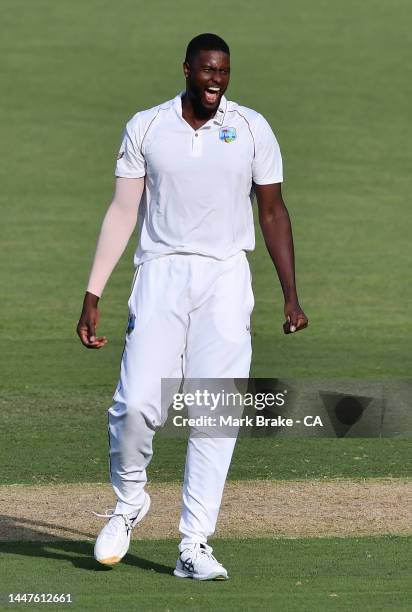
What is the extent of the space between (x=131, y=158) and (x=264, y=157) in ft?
1.96

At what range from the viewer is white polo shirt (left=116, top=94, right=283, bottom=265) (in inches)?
267

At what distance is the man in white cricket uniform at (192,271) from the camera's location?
6.77 m

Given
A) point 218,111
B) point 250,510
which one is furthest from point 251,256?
point 218,111

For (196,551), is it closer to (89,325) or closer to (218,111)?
(89,325)

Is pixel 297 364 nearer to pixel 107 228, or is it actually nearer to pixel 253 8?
pixel 107 228

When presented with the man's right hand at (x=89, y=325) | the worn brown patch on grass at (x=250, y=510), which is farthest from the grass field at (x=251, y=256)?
the man's right hand at (x=89, y=325)

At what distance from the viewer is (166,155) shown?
6793 millimetres

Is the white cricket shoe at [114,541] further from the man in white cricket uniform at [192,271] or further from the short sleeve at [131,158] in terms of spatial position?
the short sleeve at [131,158]

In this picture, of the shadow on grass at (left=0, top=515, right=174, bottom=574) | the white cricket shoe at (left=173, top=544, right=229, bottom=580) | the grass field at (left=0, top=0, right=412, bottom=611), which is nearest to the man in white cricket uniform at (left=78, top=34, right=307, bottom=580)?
the white cricket shoe at (left=173, top=544, right=229, bottom=580)

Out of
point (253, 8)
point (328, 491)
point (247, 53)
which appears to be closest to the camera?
point (328, 491)

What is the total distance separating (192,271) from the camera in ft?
22.2

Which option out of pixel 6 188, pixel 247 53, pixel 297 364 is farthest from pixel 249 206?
pixel 247 53

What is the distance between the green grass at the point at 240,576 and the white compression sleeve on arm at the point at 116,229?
1.29 metres

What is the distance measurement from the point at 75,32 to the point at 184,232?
104ft
